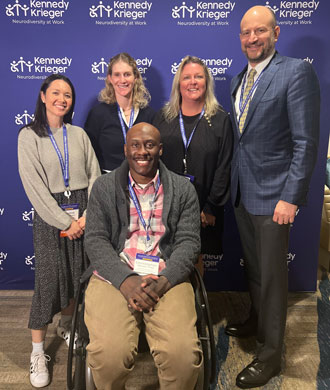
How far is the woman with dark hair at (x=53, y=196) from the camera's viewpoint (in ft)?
7.62

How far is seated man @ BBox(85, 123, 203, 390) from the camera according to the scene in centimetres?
180

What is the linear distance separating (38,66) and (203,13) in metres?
1.39

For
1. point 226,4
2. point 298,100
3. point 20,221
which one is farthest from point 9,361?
point 226,4

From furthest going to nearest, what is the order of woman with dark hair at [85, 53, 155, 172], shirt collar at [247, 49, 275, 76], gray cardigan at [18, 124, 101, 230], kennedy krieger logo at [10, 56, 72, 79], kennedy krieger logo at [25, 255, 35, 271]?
kennedy krieger logo at [25, 255, 35, 271]
kennedy krieger logo at [10, 56, 72, 79]
woman with dark hair at [85, 53, 155, 172]
gray cardigan at [18, 124, 101, 230]
shirt collar at [247, 49, 275, 76]

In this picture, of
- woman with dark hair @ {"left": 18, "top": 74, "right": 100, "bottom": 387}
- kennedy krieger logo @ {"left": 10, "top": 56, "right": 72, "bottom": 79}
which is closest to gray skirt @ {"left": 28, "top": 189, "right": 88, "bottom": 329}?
woman with dark hair @ {"left": 18, "top": 74, "right": 100, "bottom": 387}

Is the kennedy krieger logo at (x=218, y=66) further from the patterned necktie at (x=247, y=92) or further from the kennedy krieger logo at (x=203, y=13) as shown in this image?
the patterned necktie at (x=247, y=92)

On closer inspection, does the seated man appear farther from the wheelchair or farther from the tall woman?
the tall woman

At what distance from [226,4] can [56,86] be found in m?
1.53

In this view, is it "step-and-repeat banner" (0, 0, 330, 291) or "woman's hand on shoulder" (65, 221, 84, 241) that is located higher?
"step-and-repeat banner" (0, 0, 330, 291)

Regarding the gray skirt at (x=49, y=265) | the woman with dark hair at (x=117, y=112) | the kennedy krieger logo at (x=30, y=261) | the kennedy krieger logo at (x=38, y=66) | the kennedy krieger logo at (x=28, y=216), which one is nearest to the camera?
the gray skirt at (x=49, y=265)

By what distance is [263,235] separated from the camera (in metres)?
Result: 2.28

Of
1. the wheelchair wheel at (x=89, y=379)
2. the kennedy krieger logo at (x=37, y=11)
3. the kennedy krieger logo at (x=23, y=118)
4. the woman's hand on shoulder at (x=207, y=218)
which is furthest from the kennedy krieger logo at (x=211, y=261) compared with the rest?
the kennedy krieger logo at (x=37, y=11)

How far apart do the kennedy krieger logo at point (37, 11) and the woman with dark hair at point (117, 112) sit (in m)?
0.68

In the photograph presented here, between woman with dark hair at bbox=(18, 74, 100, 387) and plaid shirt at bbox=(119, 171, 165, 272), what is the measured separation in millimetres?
438
